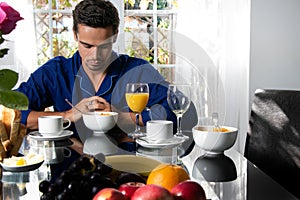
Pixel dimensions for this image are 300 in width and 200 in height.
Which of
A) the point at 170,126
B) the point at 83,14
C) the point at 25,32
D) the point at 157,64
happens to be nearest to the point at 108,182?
the point at 170,126

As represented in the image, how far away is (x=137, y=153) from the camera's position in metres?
1.28

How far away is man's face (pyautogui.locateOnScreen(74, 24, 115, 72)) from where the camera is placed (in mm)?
1992

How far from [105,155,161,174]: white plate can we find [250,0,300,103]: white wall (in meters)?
1.82

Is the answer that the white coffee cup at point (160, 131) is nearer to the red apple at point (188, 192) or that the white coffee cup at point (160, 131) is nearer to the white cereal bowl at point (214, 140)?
the white cereal bowl at point (214, 140)

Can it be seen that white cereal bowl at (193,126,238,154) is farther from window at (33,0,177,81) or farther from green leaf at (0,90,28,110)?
window at (33,0,177,81)

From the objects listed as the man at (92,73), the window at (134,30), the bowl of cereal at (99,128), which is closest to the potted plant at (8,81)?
the bowl of cereal at (99,128)

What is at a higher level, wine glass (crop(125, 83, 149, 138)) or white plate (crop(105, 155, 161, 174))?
wine glass (crop(125, 83, 149, 138))

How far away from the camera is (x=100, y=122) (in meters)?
1.54

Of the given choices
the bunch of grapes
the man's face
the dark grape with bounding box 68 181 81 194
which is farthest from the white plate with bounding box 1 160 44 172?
the man's face

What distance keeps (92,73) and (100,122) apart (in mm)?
607

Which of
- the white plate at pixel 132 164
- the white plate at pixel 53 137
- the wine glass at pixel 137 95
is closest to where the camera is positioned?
the white plate at pixel 132 164

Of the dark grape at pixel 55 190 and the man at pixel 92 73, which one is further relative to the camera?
the man at pixel 92 73

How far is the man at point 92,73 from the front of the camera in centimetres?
201

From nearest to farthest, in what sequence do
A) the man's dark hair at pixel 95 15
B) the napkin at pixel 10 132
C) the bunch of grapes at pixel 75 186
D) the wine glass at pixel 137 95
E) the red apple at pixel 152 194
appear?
the red apple at pixel 152 194
the bunch of grapes at pixel 75 186
the napkin at pixel 10 132
the wine glass at pixel 137 95
the man's dark hair at pixel 95 15
